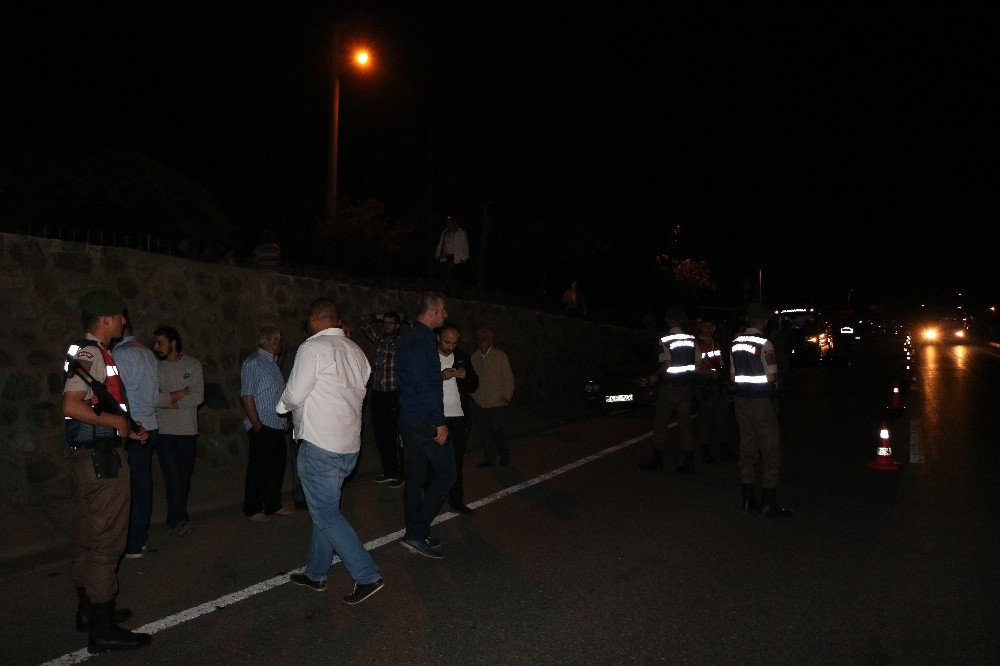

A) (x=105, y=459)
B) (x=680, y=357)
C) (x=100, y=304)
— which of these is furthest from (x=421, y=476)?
(x=680, y=357)

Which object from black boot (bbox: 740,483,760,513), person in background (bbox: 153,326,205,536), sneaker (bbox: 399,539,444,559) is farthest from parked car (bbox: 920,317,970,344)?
person in background (bbox: 153,326,205,536)

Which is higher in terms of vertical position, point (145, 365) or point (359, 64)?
point (359, 64)

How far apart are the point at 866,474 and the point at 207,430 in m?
7.45

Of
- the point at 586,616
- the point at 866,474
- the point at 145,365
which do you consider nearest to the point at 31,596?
the point at 145,365

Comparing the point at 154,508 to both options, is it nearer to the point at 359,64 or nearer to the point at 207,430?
the point at 207,430

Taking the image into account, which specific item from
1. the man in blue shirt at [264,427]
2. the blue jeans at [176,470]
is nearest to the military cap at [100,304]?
the blue jeans at [176,470]

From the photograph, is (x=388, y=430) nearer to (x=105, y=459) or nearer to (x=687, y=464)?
(x=687, y=464)

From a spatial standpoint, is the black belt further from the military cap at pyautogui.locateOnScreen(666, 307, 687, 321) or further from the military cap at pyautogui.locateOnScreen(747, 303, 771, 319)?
the military cap at pyautogui.locateOnScreen(666, 307, 687, 321)

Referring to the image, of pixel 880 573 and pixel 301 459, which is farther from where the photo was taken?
pixel 880 573

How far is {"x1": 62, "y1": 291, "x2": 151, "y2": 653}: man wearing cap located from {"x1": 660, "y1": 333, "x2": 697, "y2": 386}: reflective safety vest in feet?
22.9

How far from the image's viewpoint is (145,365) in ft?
22.9

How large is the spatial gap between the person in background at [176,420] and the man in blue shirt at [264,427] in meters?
0.45

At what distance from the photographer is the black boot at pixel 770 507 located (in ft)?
27.3

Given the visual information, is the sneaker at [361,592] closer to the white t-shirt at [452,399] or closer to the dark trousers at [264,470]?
the dark trousers at [264,470]
